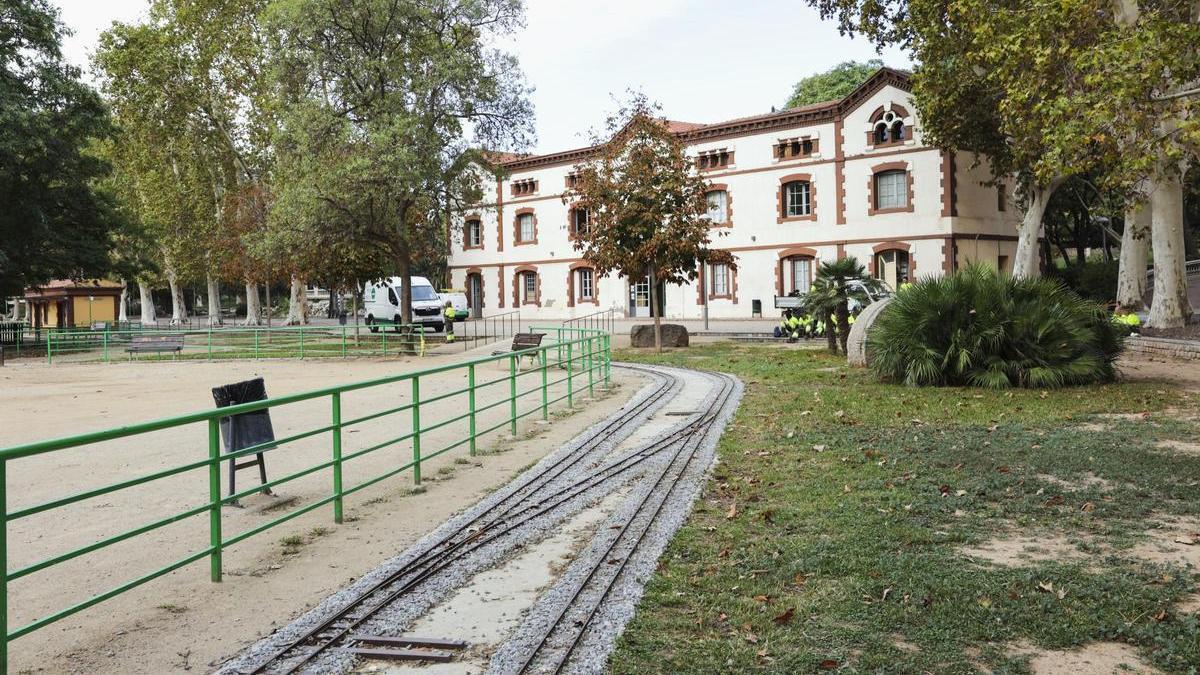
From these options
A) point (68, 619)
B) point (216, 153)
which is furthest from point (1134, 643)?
point (216, 153)

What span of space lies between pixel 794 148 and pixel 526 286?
17.3 metres

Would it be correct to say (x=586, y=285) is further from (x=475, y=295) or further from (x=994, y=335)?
(x=994, y=335)

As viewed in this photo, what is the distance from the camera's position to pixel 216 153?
5047 centimetres

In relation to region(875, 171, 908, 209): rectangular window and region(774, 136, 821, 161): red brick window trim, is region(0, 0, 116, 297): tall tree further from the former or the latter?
region(875, 171, 908, 209): rectangular window

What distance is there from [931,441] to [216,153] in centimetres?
4824

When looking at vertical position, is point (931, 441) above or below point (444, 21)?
below

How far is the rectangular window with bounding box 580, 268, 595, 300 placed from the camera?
49.0 m

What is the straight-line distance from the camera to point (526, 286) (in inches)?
2040

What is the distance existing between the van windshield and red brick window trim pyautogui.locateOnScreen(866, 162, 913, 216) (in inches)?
767

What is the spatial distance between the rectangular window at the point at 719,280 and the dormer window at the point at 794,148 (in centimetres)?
579

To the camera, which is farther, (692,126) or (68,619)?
(692,126)

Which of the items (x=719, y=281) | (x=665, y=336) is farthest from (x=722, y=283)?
(x=665, y=336)

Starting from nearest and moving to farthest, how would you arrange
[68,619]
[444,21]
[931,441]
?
[68,619] < [931,441] < [444,21]

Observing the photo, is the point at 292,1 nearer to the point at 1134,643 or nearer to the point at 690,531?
the point at 690,531
